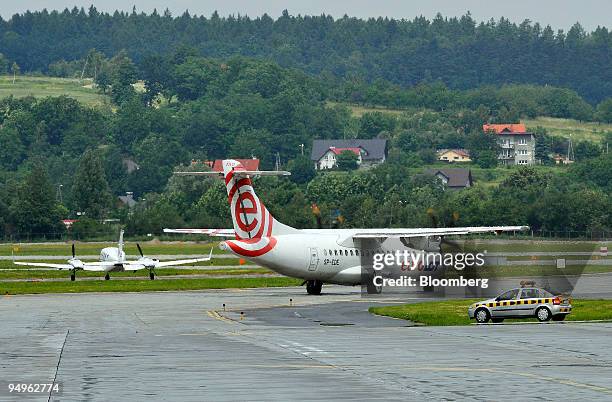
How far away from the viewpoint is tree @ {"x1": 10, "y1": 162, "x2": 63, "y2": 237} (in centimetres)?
17888

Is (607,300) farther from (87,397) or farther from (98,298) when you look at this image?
(87,397)

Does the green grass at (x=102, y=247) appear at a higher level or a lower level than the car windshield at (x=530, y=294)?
lower

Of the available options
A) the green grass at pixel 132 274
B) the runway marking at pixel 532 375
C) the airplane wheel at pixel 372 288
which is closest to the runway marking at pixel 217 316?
the airplane wheel at pixel 372 288

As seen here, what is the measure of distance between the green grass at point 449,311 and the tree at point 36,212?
11384 centimetres

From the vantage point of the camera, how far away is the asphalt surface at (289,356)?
3425 cm

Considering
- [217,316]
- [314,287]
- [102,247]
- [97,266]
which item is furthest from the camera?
[102,247]

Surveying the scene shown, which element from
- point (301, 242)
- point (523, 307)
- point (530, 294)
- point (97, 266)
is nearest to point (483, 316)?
point (523, 307)

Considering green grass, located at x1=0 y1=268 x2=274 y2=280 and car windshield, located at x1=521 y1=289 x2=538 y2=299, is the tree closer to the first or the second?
green grass, located at x1=0 y1=268 x2=274 y2=280

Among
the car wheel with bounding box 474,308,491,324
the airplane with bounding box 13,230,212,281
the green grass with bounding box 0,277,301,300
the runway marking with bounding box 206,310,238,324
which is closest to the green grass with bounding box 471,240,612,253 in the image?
the green grass with bounding box 0,277,301,300

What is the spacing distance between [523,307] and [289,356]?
63.6ft

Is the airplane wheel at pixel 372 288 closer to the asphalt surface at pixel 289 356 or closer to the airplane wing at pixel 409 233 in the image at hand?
the airplane wing at pixel 409 233

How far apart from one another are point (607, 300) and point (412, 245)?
17.2 metres

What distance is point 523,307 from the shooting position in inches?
2351

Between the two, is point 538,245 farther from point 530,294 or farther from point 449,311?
point 530,294
